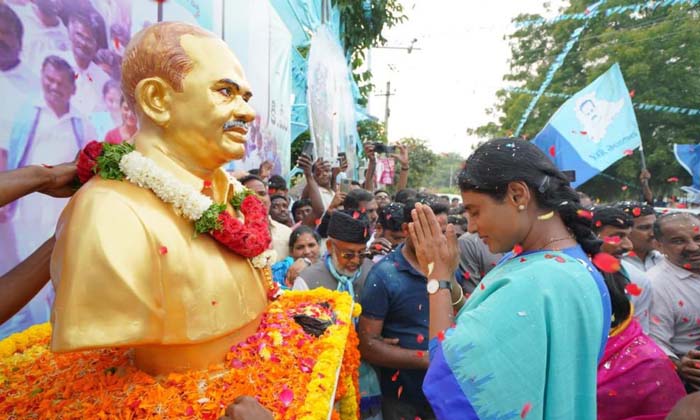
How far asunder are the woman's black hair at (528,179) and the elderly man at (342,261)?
149 cm

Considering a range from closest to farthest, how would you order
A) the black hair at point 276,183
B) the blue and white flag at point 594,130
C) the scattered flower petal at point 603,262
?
1. the scattered flower petal at point 603,262
2. the black hair at point 276,183
3. the blue and white flag at point 594,130

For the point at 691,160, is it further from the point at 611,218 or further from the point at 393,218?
the point at 393,218

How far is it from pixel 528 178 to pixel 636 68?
18307 mm

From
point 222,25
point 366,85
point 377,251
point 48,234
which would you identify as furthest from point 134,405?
point 366,85

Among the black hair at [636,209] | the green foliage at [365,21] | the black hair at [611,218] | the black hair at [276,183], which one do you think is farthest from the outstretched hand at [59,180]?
the green foliage at [365,21]

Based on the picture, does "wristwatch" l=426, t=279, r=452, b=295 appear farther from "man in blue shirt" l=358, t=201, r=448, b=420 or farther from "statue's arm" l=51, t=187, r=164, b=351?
"statue's arm" l=51, t=187, r=164, b=351

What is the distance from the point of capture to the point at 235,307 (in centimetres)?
207

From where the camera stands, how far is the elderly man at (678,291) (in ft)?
11.7

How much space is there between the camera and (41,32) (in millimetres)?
2863

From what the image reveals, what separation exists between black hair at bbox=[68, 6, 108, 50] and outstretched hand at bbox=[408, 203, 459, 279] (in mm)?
2522

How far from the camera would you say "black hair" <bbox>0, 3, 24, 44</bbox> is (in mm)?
2600

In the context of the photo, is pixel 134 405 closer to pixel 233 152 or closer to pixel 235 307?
pixel 235 307

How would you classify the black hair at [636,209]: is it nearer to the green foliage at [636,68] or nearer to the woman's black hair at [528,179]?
the woman's black hair at [528,179]

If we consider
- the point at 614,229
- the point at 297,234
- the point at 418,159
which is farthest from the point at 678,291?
the point at 418,159
